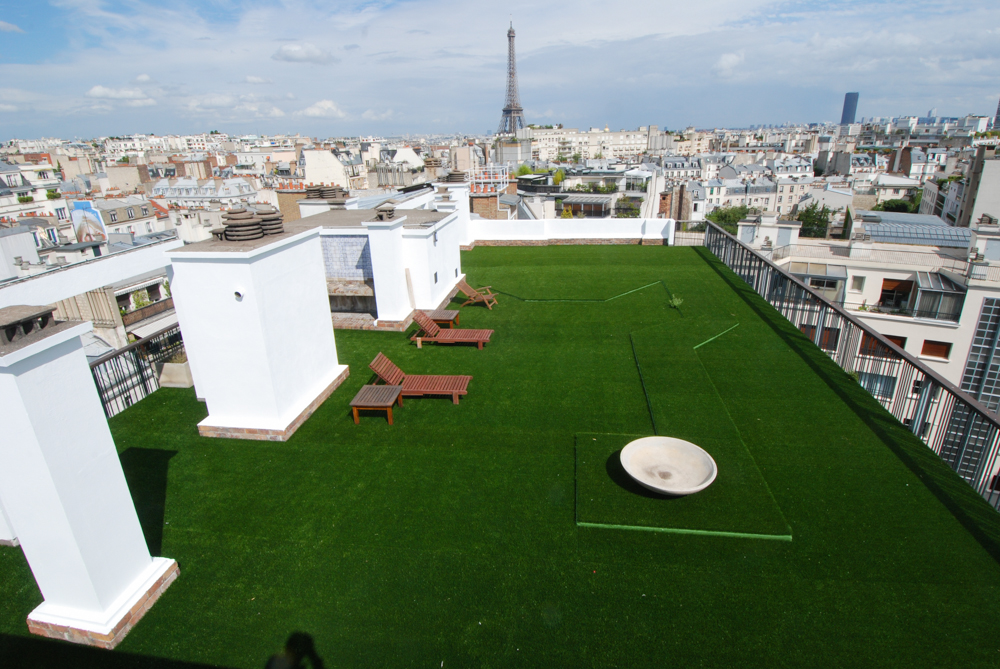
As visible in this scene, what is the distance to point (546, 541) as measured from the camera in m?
5.39

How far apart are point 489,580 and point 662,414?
398 cm

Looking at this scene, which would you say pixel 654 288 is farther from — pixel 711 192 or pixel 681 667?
pixel 711 192

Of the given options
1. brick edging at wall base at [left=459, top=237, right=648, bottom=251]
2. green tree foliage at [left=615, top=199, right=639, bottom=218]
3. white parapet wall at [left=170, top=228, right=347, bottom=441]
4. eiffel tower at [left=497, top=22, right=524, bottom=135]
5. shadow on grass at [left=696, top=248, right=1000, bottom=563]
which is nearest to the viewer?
shadow on grass at [left=696, top=248, right=1000, bottom=563]

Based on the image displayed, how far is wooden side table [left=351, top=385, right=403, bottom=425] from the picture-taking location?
24.7 ft

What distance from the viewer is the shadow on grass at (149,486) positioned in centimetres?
562

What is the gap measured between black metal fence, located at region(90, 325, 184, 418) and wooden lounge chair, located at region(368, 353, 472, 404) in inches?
152

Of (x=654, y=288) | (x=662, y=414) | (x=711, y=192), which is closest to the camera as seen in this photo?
(x=662, y=414)

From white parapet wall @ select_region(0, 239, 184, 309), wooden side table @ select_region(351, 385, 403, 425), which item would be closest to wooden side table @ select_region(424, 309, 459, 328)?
wooden side table @ select_region(351, 385, 403, 425)

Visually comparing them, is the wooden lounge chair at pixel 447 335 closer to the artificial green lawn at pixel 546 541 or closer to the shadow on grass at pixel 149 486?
the artificial green lawn at pixel 546 541

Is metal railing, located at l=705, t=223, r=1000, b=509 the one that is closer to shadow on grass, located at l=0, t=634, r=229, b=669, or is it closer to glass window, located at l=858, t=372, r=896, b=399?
glass window, located at l=858, t=372, r=896, b=399

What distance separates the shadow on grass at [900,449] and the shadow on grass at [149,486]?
8553 mm

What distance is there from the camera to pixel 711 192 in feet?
253

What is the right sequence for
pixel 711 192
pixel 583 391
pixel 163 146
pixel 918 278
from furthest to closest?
pixel 163 146
pixel 711 192
pixel 918 278
pixel 583 391

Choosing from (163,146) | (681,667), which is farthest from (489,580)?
(163,146)
